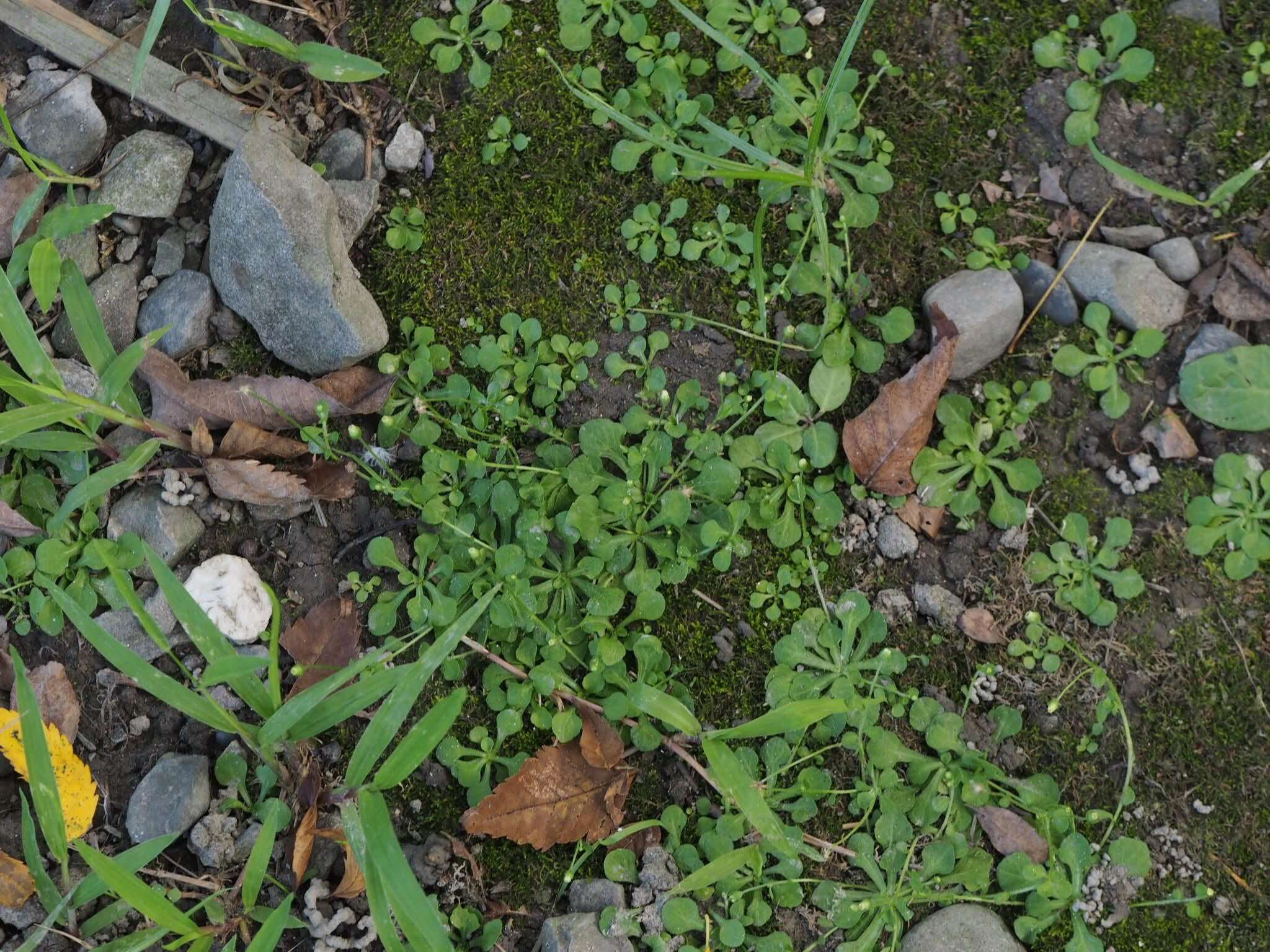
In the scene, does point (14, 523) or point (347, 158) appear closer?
point (14, 523)

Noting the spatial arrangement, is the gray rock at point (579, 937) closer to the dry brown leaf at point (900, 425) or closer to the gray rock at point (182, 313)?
the dry brown leaf at point (900, 425)

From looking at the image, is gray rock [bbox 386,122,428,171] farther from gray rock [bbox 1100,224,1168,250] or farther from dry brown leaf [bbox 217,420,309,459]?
gray rock [bbox 1100,224,1168,250]

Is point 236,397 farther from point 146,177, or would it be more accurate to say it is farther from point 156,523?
point 146,177

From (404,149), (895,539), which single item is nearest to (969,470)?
(895,539)

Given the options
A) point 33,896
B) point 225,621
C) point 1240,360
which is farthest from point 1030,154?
point 33,896

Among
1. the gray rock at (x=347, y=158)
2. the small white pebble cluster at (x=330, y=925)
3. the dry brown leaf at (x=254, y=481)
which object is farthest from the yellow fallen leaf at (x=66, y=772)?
the gray rock at (x=347, y=158)

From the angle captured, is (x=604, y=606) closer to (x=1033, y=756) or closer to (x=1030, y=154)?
(x=1033, y=756)

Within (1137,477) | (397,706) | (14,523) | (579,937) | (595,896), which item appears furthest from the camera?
(1137,477)
